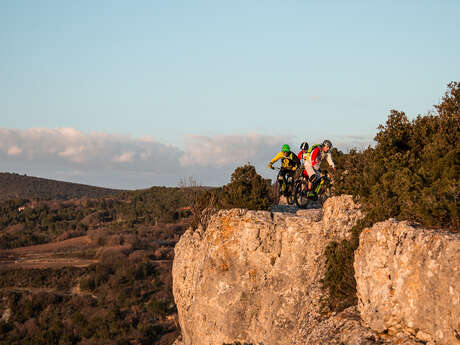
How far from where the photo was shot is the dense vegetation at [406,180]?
10.5 meters

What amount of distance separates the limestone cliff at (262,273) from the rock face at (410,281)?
2.85 meters

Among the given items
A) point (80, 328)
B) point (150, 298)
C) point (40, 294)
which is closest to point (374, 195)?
point (80, 328)

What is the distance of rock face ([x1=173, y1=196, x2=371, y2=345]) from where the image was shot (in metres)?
15.4

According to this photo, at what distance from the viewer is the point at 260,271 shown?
17.1 meters

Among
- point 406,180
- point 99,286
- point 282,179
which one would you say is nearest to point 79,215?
point 99,286

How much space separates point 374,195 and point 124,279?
43.2 metres

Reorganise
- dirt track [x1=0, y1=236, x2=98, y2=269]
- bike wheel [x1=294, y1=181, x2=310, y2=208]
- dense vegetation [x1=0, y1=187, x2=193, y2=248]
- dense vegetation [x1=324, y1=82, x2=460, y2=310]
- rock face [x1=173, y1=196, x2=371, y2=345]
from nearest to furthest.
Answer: dense vegetation [x1=324, y1=82, x2=460, y2=310], rock face [x1=173, y1=196, x2=371, y2=345], bike wheel [x1=294, y1=181, x2=310, y2=208], dirt track [x1=0, y1=236, x2=98, y2=269], dense vegetation [x1=0, y1=187, x2=193, y2=248]

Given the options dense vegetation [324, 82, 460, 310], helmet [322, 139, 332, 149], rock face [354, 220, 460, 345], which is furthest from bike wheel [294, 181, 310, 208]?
rock face [354, 220, 460, 345]

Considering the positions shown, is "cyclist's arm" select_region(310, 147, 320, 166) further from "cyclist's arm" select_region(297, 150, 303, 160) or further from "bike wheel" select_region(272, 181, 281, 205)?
"bike wheel" select_region(272, 181, 281, 205)

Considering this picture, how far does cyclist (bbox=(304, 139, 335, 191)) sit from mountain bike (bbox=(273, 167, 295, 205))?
4.58 feet

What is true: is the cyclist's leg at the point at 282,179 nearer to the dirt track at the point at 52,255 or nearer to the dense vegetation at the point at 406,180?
the dense vegetation at the point at 406,180

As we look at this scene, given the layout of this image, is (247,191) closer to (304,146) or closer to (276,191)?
(276,191)

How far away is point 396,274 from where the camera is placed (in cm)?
1016

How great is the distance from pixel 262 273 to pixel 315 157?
15.8ft
